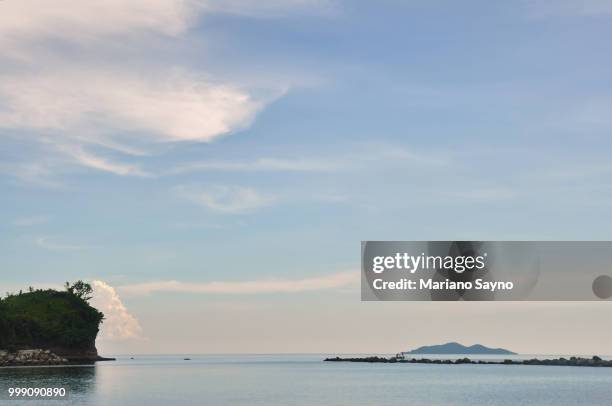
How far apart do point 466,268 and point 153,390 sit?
208 ft

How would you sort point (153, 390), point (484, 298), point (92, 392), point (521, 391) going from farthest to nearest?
point (521, 391), point (153, 390), point (92, 392), point (484, 298)

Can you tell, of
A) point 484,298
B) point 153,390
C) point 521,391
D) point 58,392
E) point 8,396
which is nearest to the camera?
point 484,298

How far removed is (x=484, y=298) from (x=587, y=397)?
4878cm

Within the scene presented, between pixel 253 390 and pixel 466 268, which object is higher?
pixel 466 268

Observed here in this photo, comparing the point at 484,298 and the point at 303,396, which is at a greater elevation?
the point at 484,298

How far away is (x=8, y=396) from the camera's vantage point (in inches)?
3652

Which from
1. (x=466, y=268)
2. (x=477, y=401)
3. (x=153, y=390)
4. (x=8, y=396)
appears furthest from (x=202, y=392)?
(x=466, y=268)

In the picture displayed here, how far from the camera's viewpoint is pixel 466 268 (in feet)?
259

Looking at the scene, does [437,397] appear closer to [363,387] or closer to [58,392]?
[363,387]

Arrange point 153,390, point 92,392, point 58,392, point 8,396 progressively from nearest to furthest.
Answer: point 8,396 < point 58,392 < point 92,392 < point 153,390

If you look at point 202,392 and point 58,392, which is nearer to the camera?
point 58,392

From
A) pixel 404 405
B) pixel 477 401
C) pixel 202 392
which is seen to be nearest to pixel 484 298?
pixel 404 405

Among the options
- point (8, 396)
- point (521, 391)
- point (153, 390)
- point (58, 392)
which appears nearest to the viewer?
point (8, 396)

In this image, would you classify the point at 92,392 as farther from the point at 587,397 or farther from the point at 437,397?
the point at 587,397
